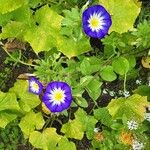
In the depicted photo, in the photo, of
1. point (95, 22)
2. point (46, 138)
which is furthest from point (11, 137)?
point (95, 22)

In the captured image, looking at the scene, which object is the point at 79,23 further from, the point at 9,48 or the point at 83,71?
the point at 9,48

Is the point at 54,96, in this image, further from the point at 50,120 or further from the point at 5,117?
the point at 50,120

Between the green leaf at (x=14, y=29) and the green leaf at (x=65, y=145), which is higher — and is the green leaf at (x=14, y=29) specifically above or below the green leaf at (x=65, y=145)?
above

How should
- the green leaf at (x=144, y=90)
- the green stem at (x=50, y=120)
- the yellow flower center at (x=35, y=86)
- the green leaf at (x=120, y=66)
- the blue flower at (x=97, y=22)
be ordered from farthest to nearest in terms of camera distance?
the green stem at (x=50, y=120) < the green leaf at (x=144, y=90) < the yellow flower center at (x=35, y=86) < the green leaf at (x=120, y=66) < the blue flower at (x=97, y=22)

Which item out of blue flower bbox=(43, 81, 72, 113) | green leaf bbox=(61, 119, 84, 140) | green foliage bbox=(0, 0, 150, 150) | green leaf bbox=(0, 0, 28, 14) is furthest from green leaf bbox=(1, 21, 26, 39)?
green leaf bbox=(61, 119, 84, 140)

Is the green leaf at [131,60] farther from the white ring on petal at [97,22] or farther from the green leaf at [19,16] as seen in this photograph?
the green leaf at [19,16]

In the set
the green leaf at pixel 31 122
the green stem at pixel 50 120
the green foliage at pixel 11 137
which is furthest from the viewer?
the green foliage at pixel 11 137

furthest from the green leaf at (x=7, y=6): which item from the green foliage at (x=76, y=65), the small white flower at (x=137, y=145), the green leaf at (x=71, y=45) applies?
the small white flower at (x=137, y=145)
